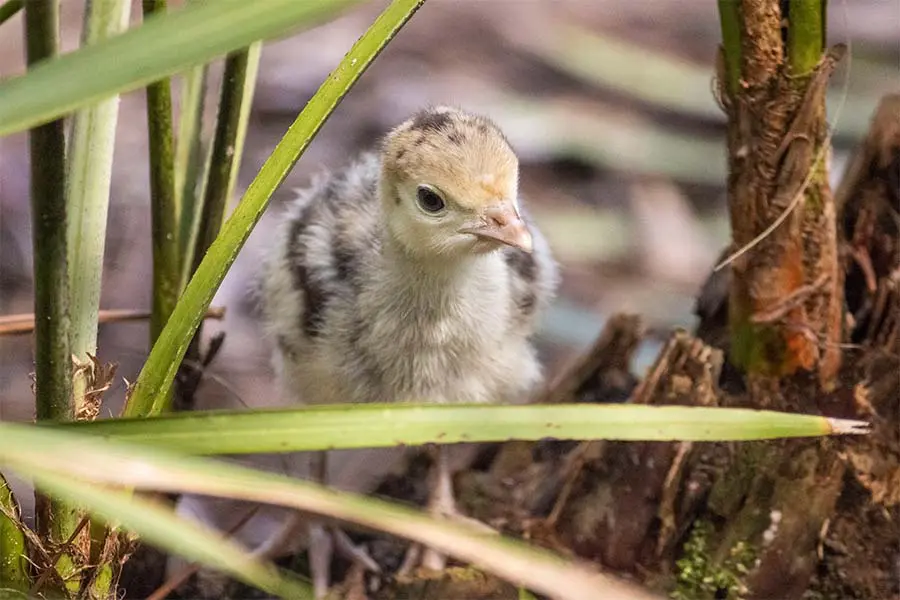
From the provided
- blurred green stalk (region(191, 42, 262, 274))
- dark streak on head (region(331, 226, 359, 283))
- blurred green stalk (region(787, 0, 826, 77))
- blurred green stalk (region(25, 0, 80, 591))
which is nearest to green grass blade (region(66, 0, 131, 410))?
blurred green stalk (region(25, 0, 80, 591))

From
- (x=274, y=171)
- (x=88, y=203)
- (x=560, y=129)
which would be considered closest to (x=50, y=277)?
(x=88, y=203)

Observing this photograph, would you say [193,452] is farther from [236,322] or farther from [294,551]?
[236,322]

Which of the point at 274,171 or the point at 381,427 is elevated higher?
the point at 274,171

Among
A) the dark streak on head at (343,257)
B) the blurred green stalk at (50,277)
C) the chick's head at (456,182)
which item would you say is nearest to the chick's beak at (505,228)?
the chick's head at (456,182)

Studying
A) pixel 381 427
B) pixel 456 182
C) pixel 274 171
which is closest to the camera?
pixel 381 427

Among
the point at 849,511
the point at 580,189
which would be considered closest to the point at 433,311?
the point at 849,511

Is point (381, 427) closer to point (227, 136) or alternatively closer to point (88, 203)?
point (88, 203)
